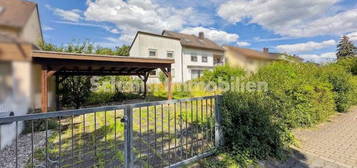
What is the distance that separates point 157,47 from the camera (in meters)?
19.7

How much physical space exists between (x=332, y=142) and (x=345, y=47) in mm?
41592

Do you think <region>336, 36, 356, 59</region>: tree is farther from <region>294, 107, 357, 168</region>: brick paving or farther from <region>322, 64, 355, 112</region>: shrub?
<region>294, 107, 357, 168</region>: brick paving

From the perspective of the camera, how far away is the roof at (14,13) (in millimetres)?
476

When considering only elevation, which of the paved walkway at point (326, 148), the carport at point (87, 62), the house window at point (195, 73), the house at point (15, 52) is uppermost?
the house window at point (195, 73)

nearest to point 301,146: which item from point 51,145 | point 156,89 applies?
point 51,145

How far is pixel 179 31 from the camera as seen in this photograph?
24516mm

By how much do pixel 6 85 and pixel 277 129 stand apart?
397cm

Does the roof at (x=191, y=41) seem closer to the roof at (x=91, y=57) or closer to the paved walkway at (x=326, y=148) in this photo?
the roof at (x=91, y=57)

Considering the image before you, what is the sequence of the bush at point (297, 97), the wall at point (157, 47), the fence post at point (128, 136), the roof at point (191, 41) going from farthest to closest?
the roof at point (191, 41)
the wall at point (157, 47)
the bush at point (297, 97)
the fence post at point (128, 136)

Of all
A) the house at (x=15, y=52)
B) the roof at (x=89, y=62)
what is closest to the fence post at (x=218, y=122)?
the house at (x=15, y=52)

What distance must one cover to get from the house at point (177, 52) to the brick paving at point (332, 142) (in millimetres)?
15290

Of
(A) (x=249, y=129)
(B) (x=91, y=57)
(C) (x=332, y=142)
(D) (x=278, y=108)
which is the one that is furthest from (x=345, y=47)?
(B) (x=91, y=57)

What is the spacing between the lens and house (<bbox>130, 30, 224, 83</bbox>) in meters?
19.0

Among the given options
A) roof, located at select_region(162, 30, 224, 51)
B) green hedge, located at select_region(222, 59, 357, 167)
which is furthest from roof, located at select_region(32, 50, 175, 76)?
roof, located at select_region(162, 30, 224, 51)
